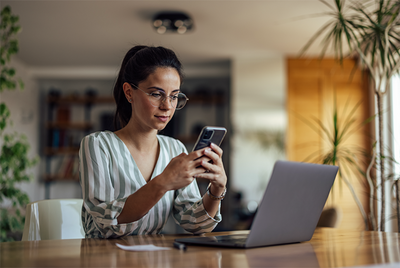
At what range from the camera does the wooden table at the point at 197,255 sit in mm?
746

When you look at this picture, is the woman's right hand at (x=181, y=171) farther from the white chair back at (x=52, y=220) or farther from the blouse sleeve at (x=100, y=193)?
the white chair back at (x=52, y=220)

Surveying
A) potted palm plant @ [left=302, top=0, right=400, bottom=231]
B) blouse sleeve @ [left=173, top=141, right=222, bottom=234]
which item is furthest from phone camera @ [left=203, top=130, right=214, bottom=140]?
potted palm plant @ [left=302, top=0, right=400, bottom=231]

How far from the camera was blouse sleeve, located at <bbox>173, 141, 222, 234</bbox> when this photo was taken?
4.18 feet

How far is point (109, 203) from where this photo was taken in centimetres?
112

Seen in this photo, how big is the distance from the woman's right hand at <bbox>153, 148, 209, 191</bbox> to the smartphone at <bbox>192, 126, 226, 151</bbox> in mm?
19

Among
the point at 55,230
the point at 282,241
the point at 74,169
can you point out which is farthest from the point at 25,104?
the point at 282,241

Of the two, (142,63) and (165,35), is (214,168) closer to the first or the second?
(142,63)

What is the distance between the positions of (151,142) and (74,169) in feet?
16.1

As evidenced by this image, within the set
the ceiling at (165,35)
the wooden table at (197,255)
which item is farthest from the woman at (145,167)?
the ceiling at (165,35)

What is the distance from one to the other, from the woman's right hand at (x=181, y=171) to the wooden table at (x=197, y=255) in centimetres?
16

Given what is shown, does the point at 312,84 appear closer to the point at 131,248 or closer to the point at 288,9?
the point at 288,9

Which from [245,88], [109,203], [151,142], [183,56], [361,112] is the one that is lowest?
[109,203]

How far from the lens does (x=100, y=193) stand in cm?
115

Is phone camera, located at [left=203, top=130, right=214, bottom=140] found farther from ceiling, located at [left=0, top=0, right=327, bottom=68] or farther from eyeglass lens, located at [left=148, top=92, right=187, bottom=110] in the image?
ceiling, located at [left=0, top=0, right=327, bottom=68]
